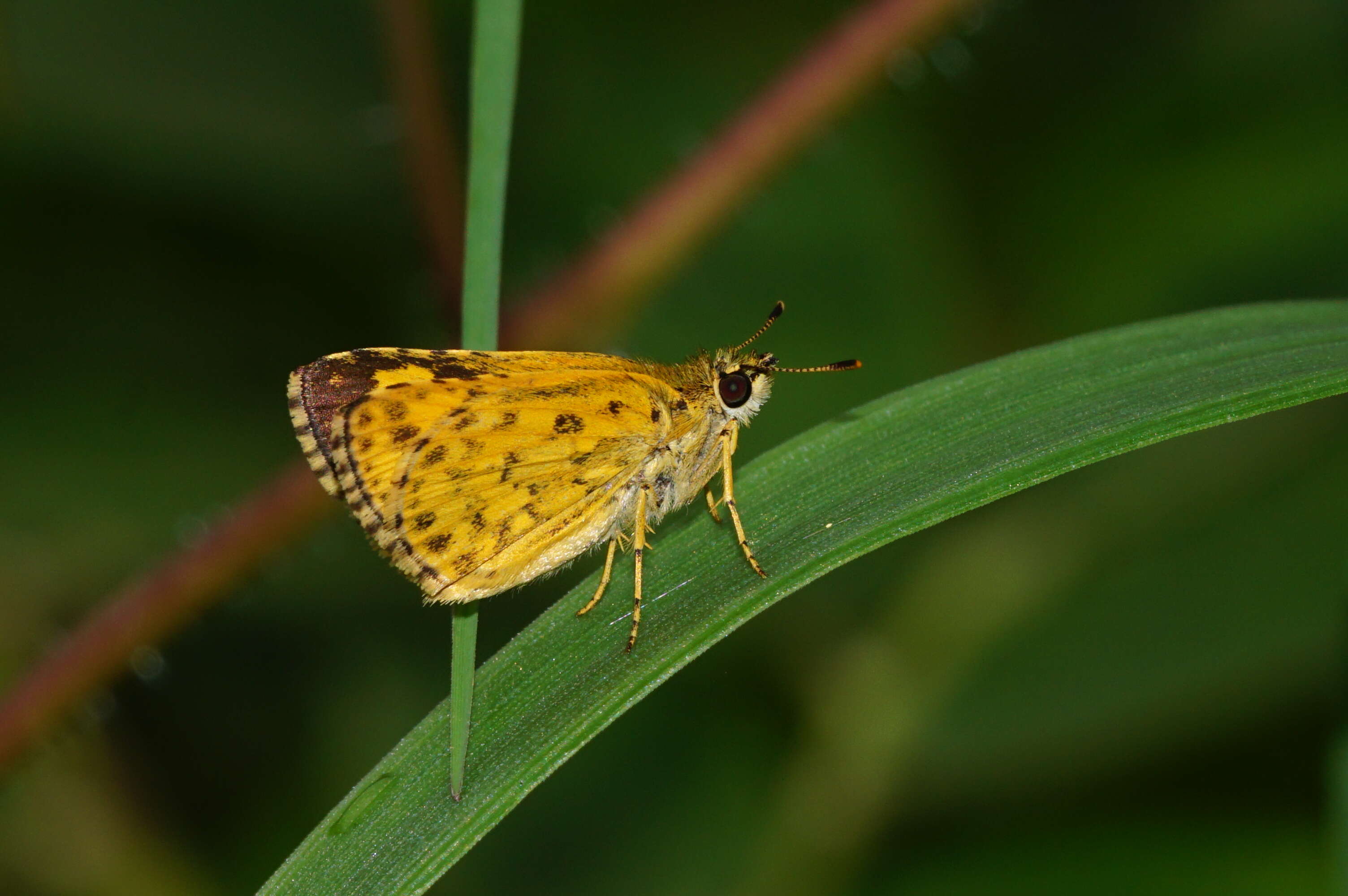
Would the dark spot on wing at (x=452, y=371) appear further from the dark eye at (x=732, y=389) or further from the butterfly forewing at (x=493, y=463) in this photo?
the dark eye at (x=732, y=389)

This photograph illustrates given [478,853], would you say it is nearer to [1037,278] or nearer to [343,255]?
[343,255]

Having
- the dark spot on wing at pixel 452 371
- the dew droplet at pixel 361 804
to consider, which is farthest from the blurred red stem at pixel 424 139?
the dew droplet at pixel 361 804

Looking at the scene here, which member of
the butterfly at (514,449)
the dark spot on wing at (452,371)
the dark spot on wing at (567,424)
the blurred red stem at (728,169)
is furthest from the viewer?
the blurred red stem at (728,169)

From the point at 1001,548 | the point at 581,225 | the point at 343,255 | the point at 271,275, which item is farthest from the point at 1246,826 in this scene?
the point at 271,275

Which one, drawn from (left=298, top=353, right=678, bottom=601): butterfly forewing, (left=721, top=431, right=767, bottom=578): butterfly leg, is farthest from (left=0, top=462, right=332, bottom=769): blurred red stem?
(left=721, top=431, right=767, bottom=578): butterfly leg

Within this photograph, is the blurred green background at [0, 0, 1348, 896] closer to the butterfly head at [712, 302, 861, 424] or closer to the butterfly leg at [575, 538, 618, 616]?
the butterfly head at [712, 302, 861, 424]

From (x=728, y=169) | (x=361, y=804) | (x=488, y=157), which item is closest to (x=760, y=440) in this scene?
(x=728, y=169)

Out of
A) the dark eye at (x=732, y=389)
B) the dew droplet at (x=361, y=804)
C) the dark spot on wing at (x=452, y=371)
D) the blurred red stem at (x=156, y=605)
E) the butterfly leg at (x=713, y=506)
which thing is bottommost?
the dew droplet at (x=361, y=804)
